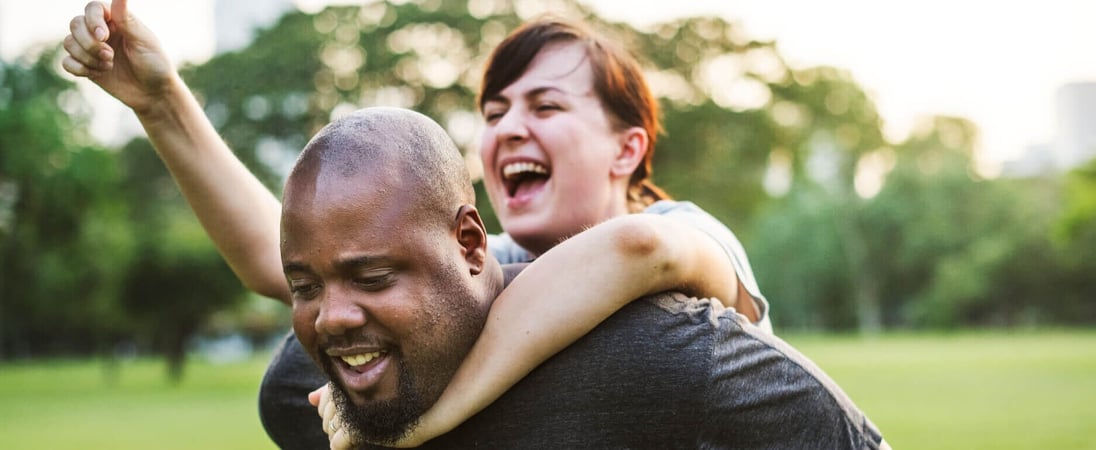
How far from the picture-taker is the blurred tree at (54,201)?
79.5 ft

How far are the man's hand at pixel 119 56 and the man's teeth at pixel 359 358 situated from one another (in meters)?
0.90

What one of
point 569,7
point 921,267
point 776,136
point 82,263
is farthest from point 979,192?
point 82,263

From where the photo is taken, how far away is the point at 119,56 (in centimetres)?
223

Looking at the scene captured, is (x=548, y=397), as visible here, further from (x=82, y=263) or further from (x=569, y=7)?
(x=82, y=263)

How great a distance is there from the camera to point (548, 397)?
166 centimetres

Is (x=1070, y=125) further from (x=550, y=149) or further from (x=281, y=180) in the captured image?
(x=550, y=149)

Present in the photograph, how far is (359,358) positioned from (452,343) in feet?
0.51

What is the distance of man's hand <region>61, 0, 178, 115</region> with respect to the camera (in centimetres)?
211

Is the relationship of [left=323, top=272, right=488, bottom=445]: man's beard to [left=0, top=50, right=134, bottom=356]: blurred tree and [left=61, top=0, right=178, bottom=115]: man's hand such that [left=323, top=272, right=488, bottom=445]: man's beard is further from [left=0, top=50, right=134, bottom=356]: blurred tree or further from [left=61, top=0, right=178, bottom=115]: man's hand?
[left=0, top=50, right=134, bottom=356]: blurred tree

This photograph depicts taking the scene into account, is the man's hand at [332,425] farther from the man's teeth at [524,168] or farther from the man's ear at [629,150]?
the man's ear at [629,150]

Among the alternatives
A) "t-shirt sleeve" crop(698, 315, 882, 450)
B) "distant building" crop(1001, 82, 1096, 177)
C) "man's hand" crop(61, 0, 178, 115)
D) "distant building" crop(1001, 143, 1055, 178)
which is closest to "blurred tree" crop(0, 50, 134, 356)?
"man's hand" crop(61, 0, 178, 115)

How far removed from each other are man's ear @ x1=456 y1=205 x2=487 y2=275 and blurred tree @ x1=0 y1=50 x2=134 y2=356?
25209 mm

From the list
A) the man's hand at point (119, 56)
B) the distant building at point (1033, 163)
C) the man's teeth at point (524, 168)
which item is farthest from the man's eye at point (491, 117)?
the distant building at point (1033, 163)

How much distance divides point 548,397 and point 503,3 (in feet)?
79.6
